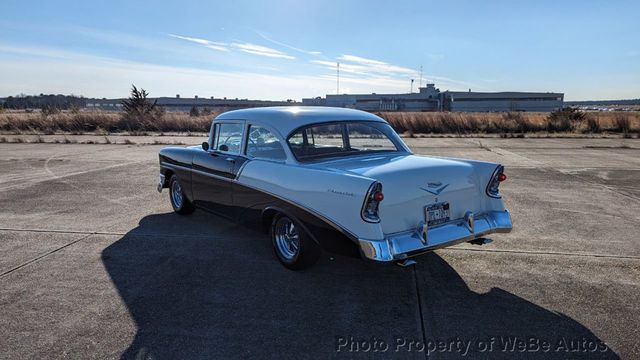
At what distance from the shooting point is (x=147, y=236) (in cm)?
549

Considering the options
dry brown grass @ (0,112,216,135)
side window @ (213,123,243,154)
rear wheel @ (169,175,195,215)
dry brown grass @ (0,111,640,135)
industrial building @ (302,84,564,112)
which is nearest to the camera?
side window @ (213,123,243,154)

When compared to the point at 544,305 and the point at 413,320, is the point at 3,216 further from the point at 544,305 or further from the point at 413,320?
the point at 544,305

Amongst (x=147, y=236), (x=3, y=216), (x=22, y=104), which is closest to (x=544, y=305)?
(x=147, y=236)

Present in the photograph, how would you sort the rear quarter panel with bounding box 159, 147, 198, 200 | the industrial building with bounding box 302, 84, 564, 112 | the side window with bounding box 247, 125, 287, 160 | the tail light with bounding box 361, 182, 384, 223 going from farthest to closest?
the industrial building with bounding box 302, 84, 564, 112 → the rear quarter panel with bounding box 159, 147, 198, 200 → the side window with bounding box 247, 125, 287, 160 → the tail light with bounding box 361, 182, 384, 223

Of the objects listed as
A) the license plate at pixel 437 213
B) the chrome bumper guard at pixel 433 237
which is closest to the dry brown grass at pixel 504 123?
the chrome bumper guard at pixel 433 237

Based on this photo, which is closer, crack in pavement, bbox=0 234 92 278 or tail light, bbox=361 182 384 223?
tail light, bbox=361 182 384 223

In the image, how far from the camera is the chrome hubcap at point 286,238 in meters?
4.31

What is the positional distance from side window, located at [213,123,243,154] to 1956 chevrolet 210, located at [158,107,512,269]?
13mm

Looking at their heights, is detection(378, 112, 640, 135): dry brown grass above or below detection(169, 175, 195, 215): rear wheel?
above

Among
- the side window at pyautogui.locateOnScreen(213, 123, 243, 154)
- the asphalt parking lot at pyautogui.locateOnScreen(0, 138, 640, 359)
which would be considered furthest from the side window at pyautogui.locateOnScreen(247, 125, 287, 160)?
the asphalt parking lot at pyautogui.locateOnScreen(0, 138, 640, 359)

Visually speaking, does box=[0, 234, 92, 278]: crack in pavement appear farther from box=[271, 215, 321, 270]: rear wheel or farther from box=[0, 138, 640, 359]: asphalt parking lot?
box=[271, 215, 321, 270]: rear wheel

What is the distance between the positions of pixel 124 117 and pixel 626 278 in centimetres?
2770

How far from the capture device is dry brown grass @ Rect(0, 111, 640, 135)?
75.3 feet

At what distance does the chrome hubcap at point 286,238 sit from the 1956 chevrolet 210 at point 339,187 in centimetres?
1
